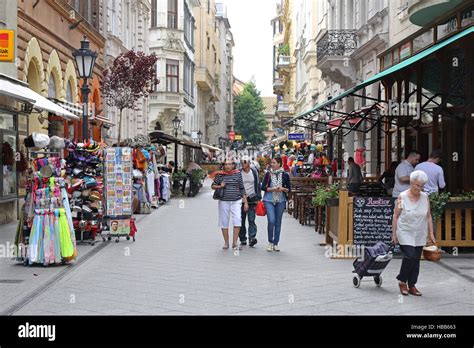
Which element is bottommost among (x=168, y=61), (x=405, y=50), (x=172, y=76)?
(x=405, y=50)

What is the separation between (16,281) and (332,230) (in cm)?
590

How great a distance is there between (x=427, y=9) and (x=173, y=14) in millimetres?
33498

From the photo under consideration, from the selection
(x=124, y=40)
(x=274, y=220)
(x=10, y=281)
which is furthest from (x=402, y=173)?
(x=124, y=40)

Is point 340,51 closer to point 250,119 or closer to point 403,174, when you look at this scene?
point 403,174

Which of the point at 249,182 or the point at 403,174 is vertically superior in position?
the point at 403,174

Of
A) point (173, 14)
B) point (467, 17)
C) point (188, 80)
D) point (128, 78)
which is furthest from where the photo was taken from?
point (188, 80)

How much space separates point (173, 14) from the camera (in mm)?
Answer: 48938

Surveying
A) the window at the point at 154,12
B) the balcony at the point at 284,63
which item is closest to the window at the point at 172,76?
the window at the point at 154,12

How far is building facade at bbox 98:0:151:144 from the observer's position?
29797mm

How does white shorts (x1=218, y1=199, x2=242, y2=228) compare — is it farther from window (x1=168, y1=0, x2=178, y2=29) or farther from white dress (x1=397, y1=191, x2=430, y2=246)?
window (x1=168, y1=0, x2=178, y2=29)

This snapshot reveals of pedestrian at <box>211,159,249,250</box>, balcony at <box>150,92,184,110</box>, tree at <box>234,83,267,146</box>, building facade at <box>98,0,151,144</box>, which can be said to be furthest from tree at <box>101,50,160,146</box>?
tree at <box>234,83,267,146</box>

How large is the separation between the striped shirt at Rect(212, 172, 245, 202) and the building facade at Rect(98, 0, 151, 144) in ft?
44.9
